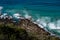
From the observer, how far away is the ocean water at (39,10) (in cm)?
614

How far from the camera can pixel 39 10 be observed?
20.2ft

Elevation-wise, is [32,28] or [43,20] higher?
[43,20]

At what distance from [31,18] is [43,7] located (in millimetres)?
332

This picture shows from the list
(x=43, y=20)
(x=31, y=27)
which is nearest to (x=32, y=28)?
(x=31, y=27)

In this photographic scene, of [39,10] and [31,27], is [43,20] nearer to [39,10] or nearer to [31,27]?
Answer: [39,10]

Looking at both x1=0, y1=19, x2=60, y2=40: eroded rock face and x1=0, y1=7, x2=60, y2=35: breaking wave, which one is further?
x1=0, y1=7, x2=60, y2=35: breaking wave

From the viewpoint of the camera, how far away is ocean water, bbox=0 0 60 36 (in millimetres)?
6141

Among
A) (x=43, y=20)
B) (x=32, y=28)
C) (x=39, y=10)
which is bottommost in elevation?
(x=32, y=28)

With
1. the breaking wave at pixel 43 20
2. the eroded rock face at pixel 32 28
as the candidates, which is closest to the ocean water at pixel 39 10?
the breaking wave at pixel 43 20

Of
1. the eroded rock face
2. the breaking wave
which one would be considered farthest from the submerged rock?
the breaking wave

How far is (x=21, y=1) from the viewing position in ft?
20.4

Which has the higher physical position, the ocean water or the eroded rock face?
the ocean water

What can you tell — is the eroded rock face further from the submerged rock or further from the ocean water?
the ocean water

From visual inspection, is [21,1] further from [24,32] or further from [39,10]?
[24,32]
